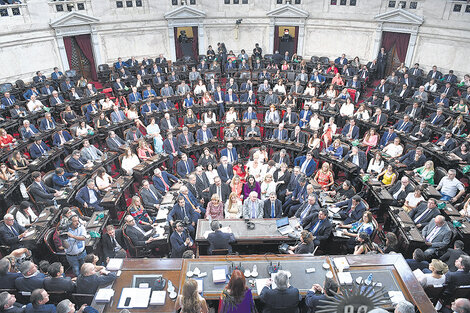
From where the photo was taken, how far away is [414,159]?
938 centimetres

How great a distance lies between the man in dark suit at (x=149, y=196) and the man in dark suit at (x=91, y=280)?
9.63 feet

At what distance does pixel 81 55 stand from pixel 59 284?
16.3 metres

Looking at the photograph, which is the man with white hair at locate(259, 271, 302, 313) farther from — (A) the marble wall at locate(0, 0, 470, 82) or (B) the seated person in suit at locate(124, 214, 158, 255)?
(A) the marble wall at locate(0, 0, 470, 82)

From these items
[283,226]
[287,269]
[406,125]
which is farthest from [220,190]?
[406,125]

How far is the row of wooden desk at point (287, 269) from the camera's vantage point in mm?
4781

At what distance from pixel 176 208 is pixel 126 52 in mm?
15023

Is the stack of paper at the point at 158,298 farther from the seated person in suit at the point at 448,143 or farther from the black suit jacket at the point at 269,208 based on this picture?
the seated person in suit at the point at 448,143

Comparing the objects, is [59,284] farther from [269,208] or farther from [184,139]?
[184,139]

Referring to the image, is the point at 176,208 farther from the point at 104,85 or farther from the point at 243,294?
the point at 104,85

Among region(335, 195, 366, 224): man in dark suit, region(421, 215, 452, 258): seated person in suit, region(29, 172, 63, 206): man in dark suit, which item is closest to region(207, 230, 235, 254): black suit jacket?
region(335, 195, 366, 224): man in dark suit

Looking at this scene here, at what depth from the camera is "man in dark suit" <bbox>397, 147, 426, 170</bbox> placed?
9.22m

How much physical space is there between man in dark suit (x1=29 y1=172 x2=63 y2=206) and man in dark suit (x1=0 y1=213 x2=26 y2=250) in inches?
54.2

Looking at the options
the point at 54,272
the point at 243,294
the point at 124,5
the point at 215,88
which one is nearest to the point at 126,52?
the point at 124,5

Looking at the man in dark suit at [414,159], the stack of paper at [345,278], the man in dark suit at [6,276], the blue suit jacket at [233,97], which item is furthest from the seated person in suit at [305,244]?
the blue suit jacket at [233,97]
